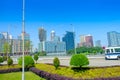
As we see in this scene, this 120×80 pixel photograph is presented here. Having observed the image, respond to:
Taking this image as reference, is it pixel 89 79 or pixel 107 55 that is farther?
pixel 107 55

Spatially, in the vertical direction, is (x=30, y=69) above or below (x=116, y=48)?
below

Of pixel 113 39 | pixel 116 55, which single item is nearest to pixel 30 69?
pixel 116 55

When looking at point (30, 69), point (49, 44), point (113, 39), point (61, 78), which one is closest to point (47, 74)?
point (61, 78)

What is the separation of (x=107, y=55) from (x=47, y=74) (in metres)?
24.3

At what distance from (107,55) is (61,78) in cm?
2641

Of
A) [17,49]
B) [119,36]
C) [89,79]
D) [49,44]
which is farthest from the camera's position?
[119,36]

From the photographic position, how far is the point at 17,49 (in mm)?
124188

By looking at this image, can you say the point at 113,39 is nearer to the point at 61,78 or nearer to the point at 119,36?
the point at 119,36

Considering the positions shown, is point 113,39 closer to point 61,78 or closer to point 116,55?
point 116,55

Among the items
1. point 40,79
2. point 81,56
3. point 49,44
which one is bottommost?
point 40,79

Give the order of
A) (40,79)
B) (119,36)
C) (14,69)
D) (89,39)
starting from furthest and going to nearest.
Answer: (89,39)
(119,36)
(14,69)
(40,79)

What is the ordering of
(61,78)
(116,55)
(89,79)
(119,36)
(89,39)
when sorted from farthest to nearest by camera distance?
(89,39)
(119,36)
(116,55)
(61,78)
(89,79)

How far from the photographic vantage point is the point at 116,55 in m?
38.2

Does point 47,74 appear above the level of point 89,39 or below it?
below
